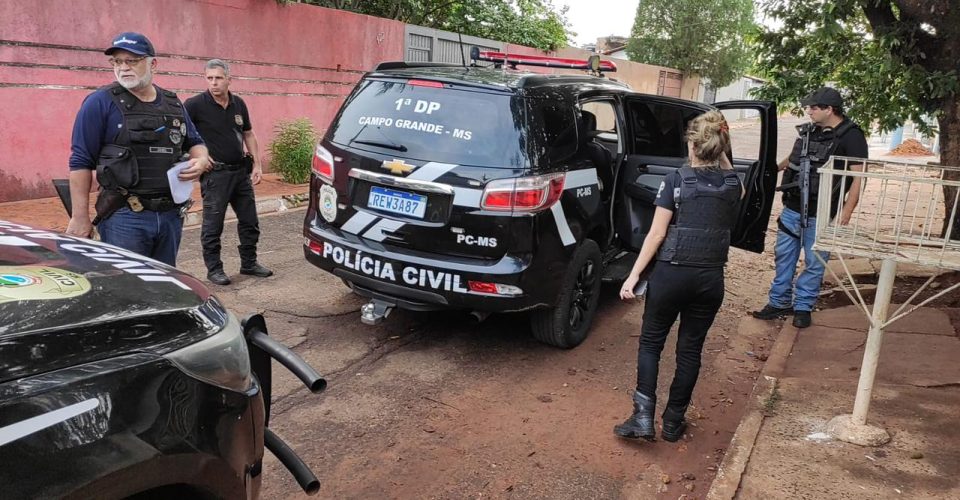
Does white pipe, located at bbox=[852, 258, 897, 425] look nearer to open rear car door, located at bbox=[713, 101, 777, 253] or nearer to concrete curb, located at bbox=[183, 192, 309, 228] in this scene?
open rear car door, located at bbox=[713, 101, 777, 253]

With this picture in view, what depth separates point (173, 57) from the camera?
869 cm

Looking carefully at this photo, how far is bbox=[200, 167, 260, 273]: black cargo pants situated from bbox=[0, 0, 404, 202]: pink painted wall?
3136 millimetres

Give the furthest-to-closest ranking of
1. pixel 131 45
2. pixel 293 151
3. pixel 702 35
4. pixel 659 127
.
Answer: pixel 702 35 < pixel 293 151 < pixel 659 127 < pixel 131 45

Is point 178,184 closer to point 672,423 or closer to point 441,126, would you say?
point 441,126

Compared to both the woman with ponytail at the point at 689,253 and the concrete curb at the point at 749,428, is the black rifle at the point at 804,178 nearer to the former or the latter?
the concrete curb at the point at 749,428

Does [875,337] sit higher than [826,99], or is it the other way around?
[826,99]

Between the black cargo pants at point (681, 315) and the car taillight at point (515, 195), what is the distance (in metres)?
0.84

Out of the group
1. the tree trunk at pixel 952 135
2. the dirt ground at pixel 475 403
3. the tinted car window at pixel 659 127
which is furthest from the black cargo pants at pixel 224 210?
the tree trunk at pixel 952 135

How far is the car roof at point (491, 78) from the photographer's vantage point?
164 inches

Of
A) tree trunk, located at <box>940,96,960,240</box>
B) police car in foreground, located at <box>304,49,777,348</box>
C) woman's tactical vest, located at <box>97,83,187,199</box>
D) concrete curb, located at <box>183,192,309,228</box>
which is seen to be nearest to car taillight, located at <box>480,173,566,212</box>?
police car in foreground, located at <box>304,49,777,348</box>

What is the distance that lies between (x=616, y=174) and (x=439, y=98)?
1.45 metres

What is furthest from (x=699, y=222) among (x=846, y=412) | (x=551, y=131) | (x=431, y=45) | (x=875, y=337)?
(x=431, y=45)

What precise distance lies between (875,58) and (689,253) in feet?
11.2

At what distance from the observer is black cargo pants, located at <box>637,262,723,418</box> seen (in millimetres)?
3312
